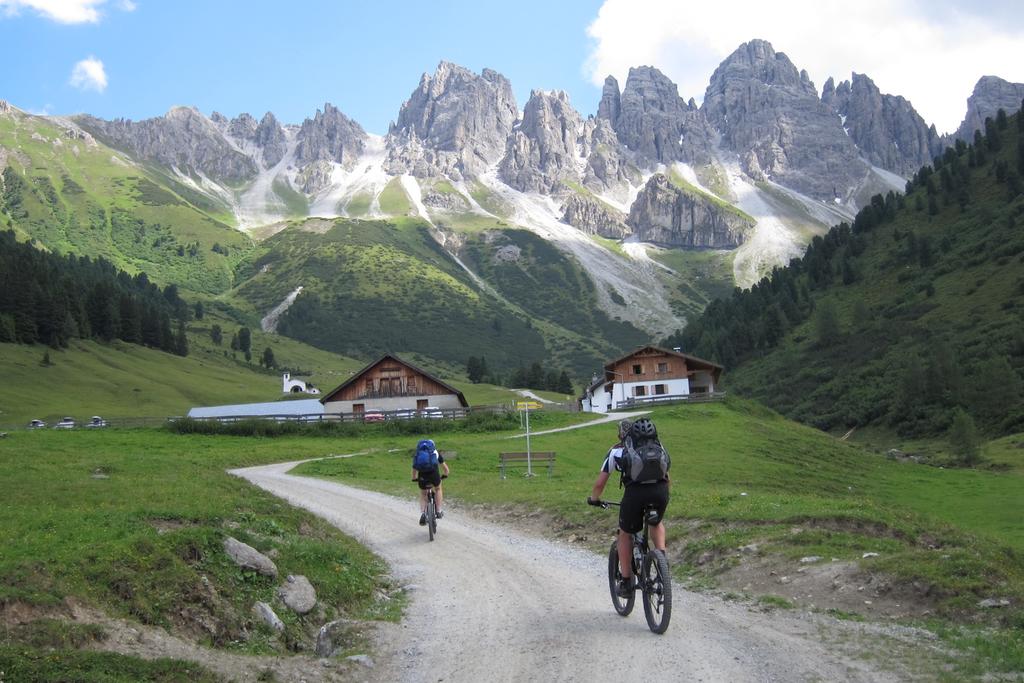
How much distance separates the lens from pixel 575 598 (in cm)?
1346

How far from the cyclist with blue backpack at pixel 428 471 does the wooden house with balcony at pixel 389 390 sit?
63121 mm

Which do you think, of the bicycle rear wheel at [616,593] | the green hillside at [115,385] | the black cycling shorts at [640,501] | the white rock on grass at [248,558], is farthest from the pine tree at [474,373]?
the black cycling shorts at [640,501]

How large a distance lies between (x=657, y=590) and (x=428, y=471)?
39.1 ft

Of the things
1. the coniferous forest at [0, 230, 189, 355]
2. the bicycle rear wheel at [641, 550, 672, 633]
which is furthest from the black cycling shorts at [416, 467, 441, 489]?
the coniferous forest at [0, 230, 189, 355]

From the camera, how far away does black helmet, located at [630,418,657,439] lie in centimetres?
1131

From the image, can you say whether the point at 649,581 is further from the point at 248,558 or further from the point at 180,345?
the point at 180,345

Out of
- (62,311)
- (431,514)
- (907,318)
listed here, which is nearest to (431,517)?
(431,514)

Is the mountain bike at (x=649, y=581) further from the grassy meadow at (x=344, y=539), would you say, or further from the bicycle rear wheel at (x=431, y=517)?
the bicycle rear wheel at (x=431, y=517)

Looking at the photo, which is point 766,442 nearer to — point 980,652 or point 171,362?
point 980,652

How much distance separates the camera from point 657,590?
11.0 m

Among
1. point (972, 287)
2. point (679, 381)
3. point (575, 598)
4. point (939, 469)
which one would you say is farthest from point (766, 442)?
point (972, 287)

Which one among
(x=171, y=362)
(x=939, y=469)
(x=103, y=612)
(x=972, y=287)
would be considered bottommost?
(x=939, y=469)

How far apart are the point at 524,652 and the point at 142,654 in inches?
196

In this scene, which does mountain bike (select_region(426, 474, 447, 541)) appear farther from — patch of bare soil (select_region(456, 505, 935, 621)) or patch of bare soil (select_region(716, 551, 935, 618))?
patch of bare soil (select_region(716, 551, 935, 618))
